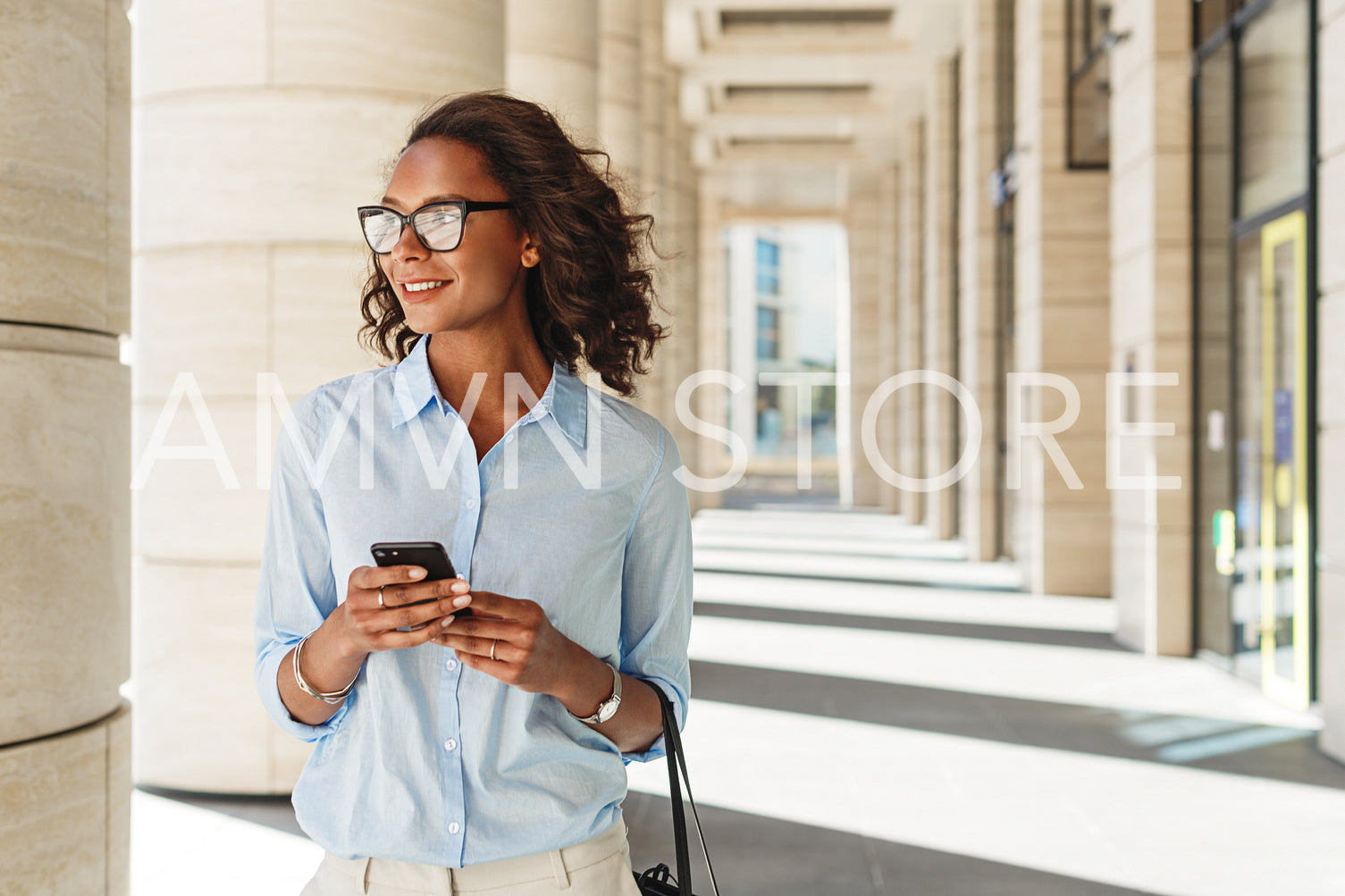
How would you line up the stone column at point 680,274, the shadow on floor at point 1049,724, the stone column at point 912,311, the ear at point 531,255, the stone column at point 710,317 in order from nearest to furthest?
1. the ear at point 531,255
2. the shadow on floor at point 1049,724
3. the stone column at point 680,274
4. the stone column at point 912,311
5. the stone column at point 710,317

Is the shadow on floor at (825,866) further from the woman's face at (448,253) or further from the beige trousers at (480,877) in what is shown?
the woman's face at (448,253)

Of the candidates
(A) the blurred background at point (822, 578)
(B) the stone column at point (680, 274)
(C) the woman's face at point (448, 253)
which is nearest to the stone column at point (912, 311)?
(B) the stone column at point (680, 274)

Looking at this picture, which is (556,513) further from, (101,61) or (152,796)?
(152,796)

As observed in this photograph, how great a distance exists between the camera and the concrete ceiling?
70.7 ft

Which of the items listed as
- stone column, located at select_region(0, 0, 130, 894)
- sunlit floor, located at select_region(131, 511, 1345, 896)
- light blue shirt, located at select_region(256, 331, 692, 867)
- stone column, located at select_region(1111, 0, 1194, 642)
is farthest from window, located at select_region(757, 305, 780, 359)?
light blue shirt, located at select_region(256, 331, 692, 867)

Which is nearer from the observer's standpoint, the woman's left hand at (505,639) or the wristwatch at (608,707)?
the woman's left hand at (505,639)

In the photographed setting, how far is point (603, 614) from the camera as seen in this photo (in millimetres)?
1851

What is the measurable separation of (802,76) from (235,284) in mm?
20166

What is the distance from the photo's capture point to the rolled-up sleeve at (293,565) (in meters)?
1.79

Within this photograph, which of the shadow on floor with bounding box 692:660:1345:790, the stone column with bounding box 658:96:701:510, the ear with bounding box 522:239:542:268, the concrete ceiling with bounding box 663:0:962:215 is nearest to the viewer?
the ear with bounding box 522:239:542:268

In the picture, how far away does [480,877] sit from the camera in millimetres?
1730

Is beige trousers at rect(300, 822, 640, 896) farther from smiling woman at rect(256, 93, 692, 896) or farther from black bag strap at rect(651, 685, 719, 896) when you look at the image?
Answer: black bag strap at rect(651, 685, 719, 896)

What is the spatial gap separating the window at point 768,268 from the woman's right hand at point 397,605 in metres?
49.1

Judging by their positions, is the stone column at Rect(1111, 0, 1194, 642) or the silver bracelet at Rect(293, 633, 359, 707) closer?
the silver bracelet at Rect(293, 633, 359, 707)
